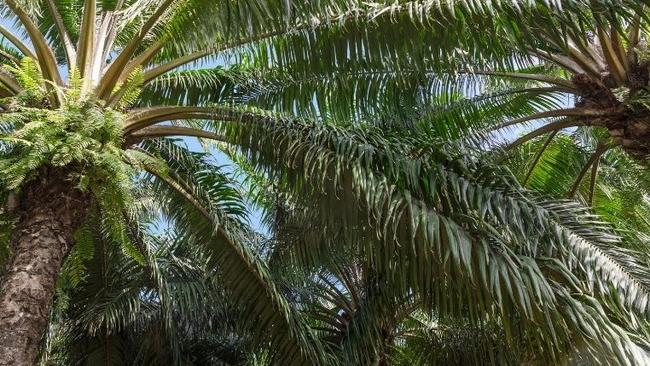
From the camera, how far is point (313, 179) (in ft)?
19.2

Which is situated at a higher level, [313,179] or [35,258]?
[313,179]

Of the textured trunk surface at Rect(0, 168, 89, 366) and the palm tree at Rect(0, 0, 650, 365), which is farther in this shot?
the palm tree at Rect(0, 0, 650, 365)

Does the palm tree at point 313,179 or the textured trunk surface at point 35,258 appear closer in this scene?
the textured trunk surface at point 35,258

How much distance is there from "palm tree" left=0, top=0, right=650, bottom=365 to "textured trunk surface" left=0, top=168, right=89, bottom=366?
1 centimetres

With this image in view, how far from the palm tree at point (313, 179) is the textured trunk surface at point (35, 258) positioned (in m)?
0.01

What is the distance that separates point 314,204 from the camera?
Result: 6.07 meters

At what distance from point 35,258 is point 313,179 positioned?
82.9 inches

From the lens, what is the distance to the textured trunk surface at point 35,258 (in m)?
4.63

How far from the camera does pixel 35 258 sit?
4996 mm

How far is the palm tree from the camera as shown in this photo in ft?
16.4

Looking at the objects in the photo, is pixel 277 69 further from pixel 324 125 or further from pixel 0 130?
pixel 0 130

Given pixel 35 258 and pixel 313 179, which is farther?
pixel 313 179

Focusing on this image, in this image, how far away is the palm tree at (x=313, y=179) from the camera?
5000 mm

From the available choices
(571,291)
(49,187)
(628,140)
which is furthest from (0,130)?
(628,140)
